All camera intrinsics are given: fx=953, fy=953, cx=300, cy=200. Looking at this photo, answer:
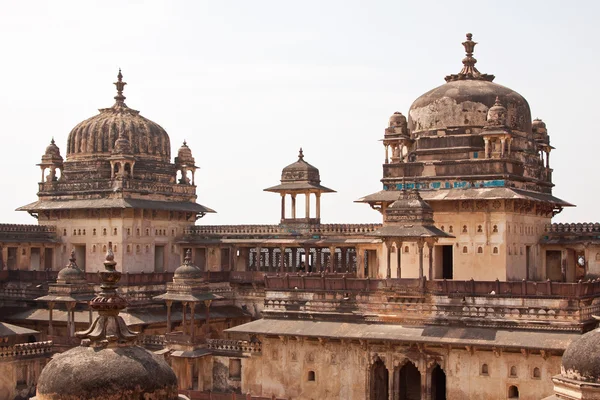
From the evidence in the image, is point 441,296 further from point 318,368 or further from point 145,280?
point 145,280

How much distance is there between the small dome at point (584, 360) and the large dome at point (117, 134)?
96.0 feet

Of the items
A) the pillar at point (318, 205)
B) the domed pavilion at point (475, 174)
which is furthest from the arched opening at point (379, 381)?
the pillar at point (318, 205)

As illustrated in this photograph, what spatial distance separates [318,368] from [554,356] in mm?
7238

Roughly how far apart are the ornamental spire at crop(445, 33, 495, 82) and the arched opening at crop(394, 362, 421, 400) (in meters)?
11.1

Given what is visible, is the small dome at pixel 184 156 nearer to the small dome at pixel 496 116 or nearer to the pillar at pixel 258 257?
the pillar at pixel 258 257

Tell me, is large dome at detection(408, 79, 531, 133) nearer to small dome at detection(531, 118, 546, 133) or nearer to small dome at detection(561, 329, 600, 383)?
small dome at detection(531, 118, 546, 133)

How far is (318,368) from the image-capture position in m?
29.2

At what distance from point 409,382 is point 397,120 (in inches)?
381

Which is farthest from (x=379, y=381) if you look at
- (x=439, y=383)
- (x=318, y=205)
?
(x=318, y=205)

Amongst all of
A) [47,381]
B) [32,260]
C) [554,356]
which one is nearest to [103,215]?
[32,260]

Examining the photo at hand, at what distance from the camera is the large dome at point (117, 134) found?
135 feet

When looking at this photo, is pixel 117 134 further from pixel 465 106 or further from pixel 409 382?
pixel 409 382

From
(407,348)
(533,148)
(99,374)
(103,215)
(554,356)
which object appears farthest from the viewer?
(103,215)

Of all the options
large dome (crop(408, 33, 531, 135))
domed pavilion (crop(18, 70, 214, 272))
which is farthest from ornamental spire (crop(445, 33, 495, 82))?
domed pavilion (crop(18, 70, 214, 272))
